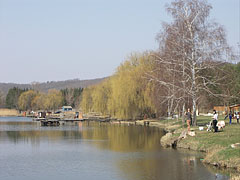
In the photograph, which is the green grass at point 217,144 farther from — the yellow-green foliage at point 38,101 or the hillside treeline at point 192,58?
the yellow-green foliage at point 38,101

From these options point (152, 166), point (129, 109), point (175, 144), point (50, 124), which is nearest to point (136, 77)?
point (129, 109)

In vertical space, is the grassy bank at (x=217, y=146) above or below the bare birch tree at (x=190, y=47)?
below

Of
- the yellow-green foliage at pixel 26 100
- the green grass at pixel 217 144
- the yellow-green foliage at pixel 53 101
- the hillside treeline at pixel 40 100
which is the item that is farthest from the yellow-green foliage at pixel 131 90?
the yellow-green foliage at pixel 26 100

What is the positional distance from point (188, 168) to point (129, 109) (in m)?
42.5

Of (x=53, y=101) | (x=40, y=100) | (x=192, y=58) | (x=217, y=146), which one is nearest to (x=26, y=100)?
(x=40, y=100)

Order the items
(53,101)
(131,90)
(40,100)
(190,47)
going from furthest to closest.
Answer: (53,101)
(40,100)
(131,90)
(190,47)

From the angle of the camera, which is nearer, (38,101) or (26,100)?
(38,101)

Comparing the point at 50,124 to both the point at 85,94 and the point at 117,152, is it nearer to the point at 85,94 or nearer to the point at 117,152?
the point at 85,94

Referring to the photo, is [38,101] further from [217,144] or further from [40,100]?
[217,144]

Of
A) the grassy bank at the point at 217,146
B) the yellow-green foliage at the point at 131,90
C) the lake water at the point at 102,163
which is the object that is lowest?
the lake water at the point at 102,163

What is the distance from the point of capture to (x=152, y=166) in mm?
21391

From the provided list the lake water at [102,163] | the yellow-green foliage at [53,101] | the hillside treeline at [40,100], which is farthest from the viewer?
the hillside treeline at [40,100]

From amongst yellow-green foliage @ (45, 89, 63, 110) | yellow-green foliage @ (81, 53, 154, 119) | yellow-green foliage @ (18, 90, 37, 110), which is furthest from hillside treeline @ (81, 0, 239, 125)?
yellow-green foliage @ (18, 90, 37, 110)

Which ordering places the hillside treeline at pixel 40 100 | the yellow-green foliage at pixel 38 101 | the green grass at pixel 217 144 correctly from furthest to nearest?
the hillside treeline at pixel 40 100 → the yellow-green foliage at pixel 38 101 → the green grass at pixel 217 144
